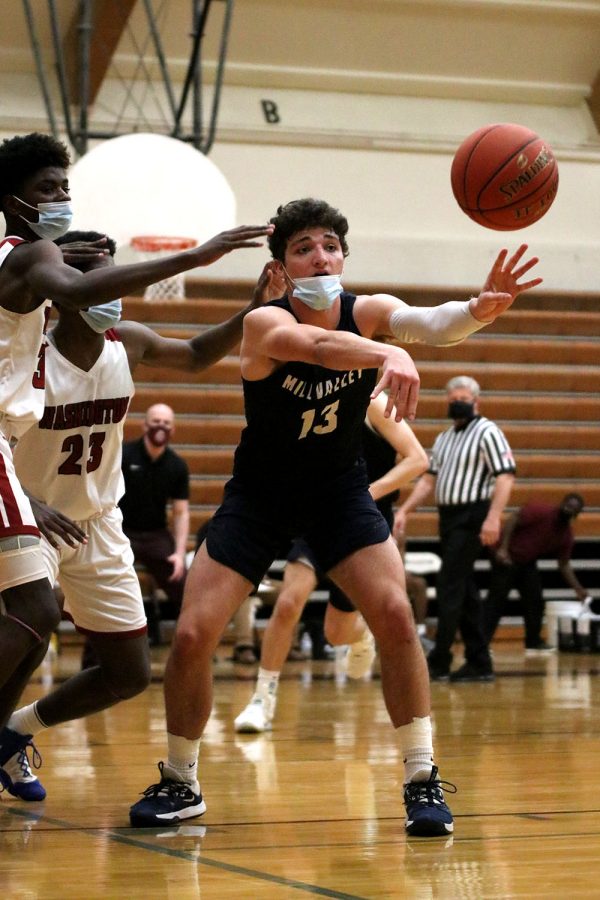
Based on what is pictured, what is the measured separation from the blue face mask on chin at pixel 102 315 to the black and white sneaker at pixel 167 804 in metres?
1.35

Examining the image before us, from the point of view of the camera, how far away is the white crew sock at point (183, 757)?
4.17 metres

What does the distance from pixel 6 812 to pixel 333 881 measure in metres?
1.48

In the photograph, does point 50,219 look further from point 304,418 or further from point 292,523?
point 292,523

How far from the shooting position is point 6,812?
172 inches

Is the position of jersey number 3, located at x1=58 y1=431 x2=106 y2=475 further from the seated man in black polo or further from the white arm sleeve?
the seated man in black polo

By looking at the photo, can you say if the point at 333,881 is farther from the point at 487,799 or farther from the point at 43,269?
the point at 43,269

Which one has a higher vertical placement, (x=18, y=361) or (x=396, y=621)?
(x=18, y=361)

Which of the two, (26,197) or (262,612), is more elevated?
(26,197)

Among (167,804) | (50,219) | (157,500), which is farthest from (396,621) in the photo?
(157,500)

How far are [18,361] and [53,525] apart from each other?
494 mm

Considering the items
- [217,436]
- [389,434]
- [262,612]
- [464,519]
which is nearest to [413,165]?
[217,436]

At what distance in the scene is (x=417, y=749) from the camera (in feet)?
13.1

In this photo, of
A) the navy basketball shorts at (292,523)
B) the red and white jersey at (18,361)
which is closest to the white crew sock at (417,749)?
the navy basketball shorts at (292,523)

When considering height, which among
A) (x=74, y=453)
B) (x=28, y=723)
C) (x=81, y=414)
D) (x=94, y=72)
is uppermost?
(x=94, y=72)
